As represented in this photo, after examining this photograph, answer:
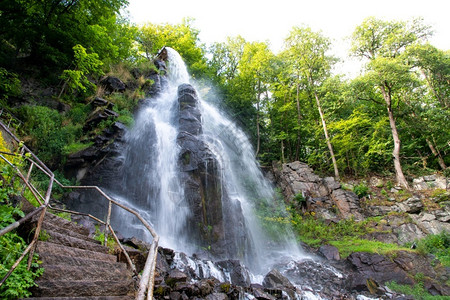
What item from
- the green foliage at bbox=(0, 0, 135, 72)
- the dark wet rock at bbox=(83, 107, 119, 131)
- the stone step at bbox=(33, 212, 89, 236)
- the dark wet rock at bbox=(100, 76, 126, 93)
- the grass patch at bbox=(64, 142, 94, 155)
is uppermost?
the green foliage at bbox=(0, 0, 135, 72)

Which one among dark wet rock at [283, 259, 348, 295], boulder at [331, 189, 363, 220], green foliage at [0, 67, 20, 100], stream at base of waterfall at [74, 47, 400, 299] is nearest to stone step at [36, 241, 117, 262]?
stream at base of waterfall at [74, 47, 400, 299]

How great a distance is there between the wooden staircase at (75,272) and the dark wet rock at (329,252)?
32.3 feet

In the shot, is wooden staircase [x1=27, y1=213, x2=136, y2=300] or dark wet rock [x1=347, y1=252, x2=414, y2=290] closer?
wooden staircase [x1=27, y1=213, x2=136, y2=300]

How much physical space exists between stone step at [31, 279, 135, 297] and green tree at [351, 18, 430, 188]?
54.9ft

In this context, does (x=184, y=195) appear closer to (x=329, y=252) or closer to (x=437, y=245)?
(x=329, y=252)

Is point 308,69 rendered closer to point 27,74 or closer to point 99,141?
point 99,141

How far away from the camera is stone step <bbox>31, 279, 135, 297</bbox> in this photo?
99.7 inches

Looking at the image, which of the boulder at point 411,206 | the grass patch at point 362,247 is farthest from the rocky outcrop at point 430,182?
the grass patch at point 362,247

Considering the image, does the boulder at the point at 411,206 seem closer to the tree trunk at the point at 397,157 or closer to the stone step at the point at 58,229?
the tree trunk at the point at 397,157

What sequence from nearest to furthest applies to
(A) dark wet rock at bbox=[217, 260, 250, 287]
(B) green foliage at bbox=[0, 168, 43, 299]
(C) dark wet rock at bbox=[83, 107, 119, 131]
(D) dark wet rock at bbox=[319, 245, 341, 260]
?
(B) green foliage at bbox=[0, 168, 43, 299] < (A) dark wet rock at bbox=[217, 260, 250, 287] < (D) dark wet rock at bbox=[319, 245, 341, 260] < (C) dark wet rock at bbox=[83, 107, 119, 131]

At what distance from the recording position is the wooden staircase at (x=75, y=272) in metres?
2.62

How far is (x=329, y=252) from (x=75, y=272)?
431 inches

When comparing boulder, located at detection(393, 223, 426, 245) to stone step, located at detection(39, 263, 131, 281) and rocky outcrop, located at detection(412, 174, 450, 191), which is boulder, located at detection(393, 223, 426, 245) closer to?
rocky outcrop, located at detection(412, 174, 450, 191)

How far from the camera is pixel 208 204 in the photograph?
1003cm
